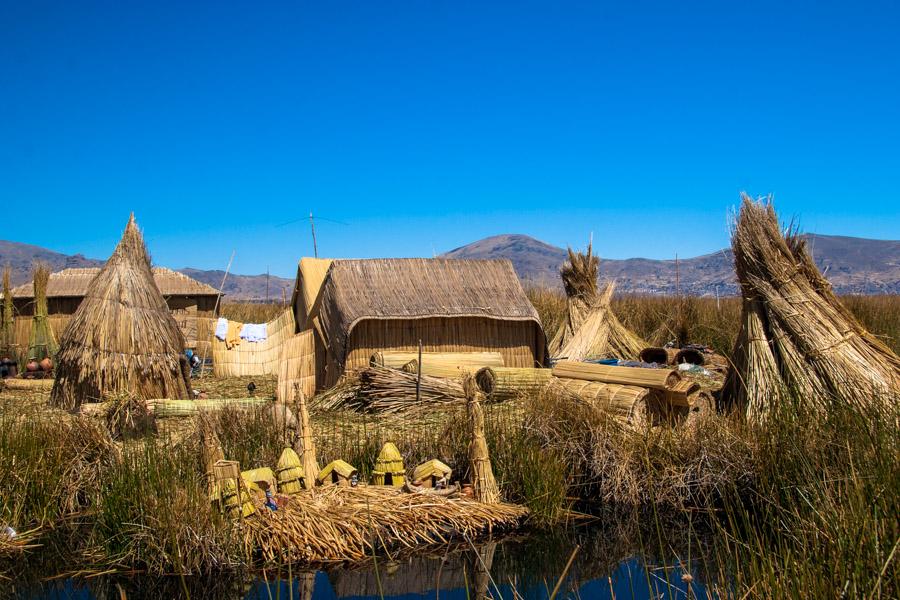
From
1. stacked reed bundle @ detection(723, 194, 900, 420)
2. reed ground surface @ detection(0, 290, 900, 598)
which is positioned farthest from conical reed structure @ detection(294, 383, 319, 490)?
stacked reed bundle @ detection(723, 194, 900, 420)

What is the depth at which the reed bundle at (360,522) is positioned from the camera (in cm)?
483

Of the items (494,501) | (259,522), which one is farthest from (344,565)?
(494,501)

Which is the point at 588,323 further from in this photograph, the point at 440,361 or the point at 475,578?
the point at 475,578

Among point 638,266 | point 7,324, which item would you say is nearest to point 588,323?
point 7,324

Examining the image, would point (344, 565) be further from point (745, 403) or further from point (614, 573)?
point (745, 403)

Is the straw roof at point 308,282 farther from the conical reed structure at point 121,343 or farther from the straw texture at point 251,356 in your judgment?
the conical reed structure at point 121,343

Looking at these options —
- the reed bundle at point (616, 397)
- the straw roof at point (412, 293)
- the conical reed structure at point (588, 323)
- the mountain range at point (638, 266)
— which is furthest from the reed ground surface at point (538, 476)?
the mountain range at point (638, 266)

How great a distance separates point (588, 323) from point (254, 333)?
18.6ft

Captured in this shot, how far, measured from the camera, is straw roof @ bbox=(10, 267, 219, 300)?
57.1 feet

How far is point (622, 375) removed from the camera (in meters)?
7.16

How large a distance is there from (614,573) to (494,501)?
964 millimetres

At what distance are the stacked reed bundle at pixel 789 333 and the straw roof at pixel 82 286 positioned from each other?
12.6m

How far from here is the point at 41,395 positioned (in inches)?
400

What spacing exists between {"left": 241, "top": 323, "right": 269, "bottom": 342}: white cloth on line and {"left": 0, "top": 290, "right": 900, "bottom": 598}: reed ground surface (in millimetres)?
6812
